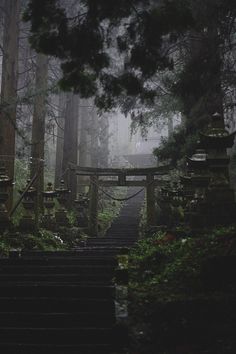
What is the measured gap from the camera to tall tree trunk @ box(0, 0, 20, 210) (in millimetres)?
14211

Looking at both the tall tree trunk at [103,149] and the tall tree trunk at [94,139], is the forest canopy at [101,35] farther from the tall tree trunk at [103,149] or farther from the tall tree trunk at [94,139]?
the tall tree trunk at [103,149]

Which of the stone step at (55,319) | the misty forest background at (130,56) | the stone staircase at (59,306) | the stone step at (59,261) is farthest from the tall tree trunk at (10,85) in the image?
the stone step at (55,319)

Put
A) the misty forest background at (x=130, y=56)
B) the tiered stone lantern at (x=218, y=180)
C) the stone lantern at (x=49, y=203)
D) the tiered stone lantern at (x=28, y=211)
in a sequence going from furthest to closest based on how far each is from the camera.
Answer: the stone lantern at (x=49, y=203) → the tiered stone lantern at (x=28, y=211) → the tiered stone lantern at (x=218, y=180) → the misty forest background at (x=130, y=56)

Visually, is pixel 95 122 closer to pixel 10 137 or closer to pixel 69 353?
pixel 10 137

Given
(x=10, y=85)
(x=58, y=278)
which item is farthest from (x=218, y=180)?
(x=10, y=85)

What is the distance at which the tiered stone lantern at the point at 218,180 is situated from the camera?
9305 mm

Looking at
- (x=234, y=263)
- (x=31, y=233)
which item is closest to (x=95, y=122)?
(x=31, y=233)

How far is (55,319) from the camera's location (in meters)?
6.41

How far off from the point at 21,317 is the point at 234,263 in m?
3.44

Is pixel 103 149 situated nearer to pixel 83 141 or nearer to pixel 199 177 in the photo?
pixel 83 141

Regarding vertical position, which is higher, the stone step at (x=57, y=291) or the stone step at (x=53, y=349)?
the stone step at (x=57, y=291)

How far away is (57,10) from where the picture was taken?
5691 millimetres

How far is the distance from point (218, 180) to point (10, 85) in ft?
28.6

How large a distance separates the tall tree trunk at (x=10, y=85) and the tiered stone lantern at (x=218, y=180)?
6.93 meters
